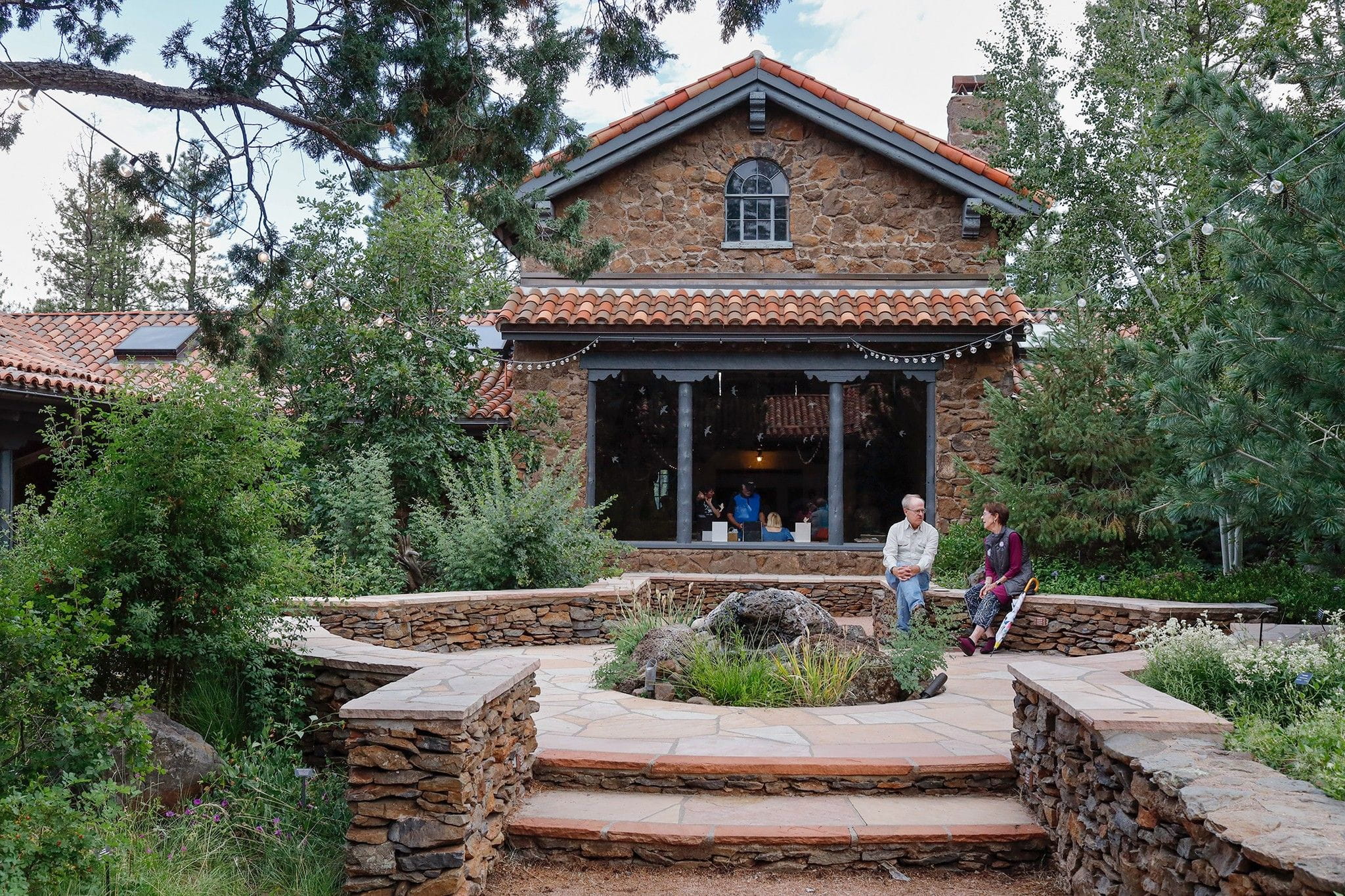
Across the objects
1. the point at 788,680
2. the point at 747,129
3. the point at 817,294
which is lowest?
the point at 788,680

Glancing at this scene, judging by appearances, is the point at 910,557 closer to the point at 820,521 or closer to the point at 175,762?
the point at 175,762

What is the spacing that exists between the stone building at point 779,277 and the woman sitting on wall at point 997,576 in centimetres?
374

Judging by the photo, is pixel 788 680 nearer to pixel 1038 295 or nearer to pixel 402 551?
pixel 402 551

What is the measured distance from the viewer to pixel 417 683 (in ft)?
15.5

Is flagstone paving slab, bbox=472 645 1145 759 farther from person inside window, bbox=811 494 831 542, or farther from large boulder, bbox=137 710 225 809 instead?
person inside window, bbox=811 494 831 542

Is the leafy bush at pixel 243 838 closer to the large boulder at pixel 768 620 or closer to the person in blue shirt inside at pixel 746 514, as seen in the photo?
the large boulder at pixel 768 620

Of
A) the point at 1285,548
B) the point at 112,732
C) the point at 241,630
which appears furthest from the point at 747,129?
the point at 112,732

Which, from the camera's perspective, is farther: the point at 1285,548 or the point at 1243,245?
the point at 1285,548

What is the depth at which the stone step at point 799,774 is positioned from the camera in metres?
5.17

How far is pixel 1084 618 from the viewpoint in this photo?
9141 millimetres

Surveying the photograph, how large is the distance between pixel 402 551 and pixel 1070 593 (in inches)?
280

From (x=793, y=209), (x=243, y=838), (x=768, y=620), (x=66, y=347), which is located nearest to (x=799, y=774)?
(x=768, y=620)

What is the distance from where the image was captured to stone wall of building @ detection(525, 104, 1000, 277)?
14133 mm

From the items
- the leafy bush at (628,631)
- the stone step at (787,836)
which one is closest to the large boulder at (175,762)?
the stone step at (787,836)
